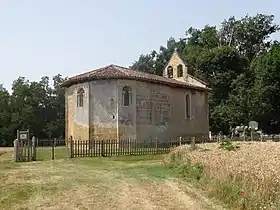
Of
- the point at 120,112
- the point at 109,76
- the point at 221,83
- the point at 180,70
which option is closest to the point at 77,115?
the point at 120,112

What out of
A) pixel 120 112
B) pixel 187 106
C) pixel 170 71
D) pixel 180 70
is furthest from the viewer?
pixel 170 71

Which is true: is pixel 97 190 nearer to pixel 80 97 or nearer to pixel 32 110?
pixel 80 97

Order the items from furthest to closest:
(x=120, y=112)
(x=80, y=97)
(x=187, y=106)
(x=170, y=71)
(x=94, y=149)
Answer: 1. (x=170, y=71)
2. (x=187, y=106)
3. (x=80, y=97)
4. (x=120, y=112)
5. (x=94, y=149)

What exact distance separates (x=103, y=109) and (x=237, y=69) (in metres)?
33.5

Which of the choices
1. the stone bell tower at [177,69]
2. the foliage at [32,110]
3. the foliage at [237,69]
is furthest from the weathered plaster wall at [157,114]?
the foliage at [32,110]

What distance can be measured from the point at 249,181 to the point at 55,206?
204 inches

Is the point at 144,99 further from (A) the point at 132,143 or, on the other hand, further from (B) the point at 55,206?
(B) the point at 55,206

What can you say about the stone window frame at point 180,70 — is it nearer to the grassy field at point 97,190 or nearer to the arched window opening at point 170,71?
the arched window opening at point 170,71

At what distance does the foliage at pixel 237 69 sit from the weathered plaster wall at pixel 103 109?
19.0 metres

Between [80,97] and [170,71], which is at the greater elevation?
[170,71]

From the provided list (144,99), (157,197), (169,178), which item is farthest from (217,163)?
(144,99)

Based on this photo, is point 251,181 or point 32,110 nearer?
point 251,181

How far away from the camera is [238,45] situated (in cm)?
7369

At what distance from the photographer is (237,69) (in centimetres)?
6350
